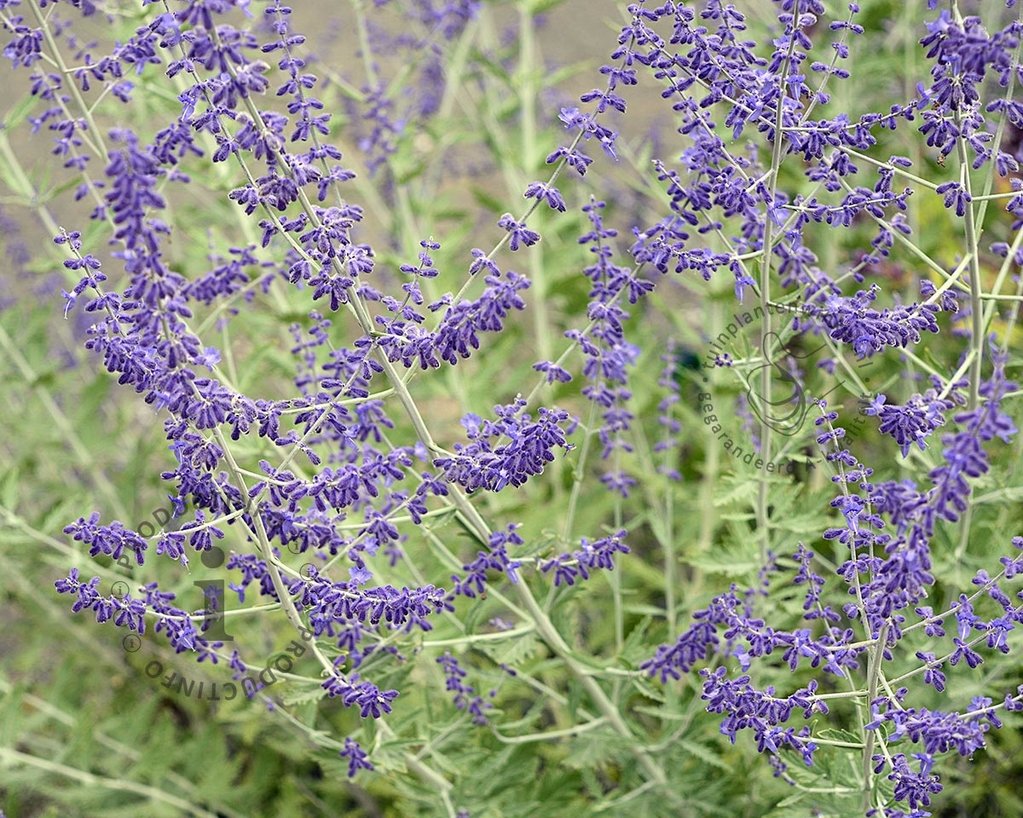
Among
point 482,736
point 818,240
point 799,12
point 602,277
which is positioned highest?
point 799,12

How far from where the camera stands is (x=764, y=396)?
118 inches

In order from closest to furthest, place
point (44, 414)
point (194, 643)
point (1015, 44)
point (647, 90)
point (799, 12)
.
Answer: point (1015, 44), point (799, 12), point (194, 643), point (44, 414), point (647, 90)

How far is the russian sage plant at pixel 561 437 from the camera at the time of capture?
244 centimetres

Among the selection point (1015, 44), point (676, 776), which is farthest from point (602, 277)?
point (676, 776)

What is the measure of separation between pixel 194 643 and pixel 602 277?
4.70ft

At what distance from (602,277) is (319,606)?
1.16 metres

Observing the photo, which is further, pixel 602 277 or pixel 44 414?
pixel 44 414

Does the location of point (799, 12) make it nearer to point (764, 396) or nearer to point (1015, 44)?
point (1015, 44)

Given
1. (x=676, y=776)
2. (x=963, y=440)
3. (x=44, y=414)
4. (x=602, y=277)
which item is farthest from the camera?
(x=44, y=414)

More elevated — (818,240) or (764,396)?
(764,396)

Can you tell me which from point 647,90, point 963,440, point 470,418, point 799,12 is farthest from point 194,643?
point 647,90

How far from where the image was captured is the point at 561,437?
8.25ft

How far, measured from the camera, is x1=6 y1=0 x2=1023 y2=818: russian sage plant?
2.44m

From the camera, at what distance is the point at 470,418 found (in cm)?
272
